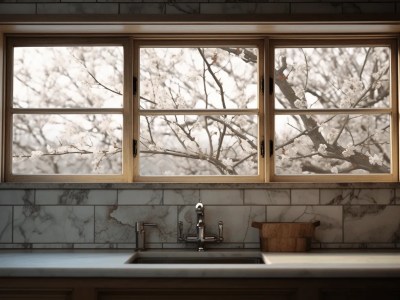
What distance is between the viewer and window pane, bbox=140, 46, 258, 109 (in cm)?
372

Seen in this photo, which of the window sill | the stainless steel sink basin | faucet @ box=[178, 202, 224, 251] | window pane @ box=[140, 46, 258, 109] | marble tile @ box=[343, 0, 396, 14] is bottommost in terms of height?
the stainless steel sink basin

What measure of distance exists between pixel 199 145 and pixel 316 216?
81cm

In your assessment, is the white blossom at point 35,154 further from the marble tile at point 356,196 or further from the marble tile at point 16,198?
the marble tile at point 356,196

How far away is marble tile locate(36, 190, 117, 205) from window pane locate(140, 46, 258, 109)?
0.62m

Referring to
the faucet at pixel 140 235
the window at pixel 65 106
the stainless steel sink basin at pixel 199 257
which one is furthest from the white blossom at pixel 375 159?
the window at pixel 65 106

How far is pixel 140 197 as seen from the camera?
356cm

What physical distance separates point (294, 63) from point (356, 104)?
0.45 metres

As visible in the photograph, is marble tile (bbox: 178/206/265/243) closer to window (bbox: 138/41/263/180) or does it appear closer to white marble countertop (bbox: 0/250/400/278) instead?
window (bbox: 138/41/263/180)

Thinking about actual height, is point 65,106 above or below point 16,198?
above

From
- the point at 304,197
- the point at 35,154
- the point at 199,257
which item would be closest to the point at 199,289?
the point at 199,257

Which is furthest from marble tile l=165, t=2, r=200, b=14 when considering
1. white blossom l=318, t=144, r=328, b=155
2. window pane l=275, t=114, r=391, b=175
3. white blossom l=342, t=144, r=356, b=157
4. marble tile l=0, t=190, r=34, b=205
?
marble tile l=0, t=190, r=34, b=205

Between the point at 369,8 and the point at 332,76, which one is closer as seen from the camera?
the point at 369,8

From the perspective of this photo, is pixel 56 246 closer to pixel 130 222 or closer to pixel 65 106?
pixel 130 222

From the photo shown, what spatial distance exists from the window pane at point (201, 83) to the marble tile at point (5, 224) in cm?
105
